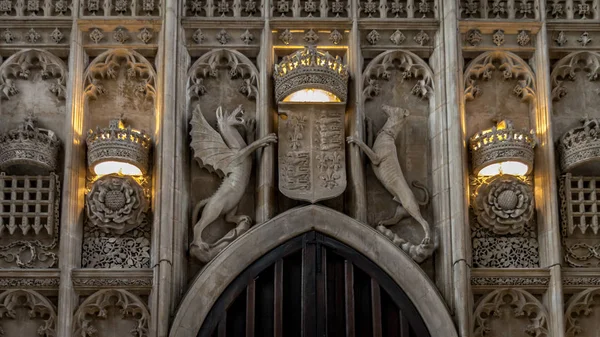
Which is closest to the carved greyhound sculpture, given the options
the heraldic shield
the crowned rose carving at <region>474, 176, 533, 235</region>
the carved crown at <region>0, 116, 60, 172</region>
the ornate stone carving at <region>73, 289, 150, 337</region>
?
the heraldic shield

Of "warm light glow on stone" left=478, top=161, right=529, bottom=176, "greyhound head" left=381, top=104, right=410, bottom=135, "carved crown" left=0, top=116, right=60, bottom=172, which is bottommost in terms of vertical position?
"warm light glow on stone" left=478, top=161, right=529, bottom=176

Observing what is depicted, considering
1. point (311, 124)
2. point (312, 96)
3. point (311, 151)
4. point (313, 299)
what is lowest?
point (313, 299)

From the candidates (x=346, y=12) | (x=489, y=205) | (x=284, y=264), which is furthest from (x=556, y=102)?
(x=284, y=264)

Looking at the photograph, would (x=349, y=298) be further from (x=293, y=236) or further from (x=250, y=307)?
(x=250, y=307)

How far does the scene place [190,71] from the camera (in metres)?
23.4

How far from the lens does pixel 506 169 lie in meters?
22.8

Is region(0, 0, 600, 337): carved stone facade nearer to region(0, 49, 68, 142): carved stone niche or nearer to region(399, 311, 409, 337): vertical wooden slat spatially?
region(0, 49, 68, 142): carved stone niche

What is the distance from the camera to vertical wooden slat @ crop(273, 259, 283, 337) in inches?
858

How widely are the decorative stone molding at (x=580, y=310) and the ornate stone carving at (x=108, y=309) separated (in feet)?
21.2

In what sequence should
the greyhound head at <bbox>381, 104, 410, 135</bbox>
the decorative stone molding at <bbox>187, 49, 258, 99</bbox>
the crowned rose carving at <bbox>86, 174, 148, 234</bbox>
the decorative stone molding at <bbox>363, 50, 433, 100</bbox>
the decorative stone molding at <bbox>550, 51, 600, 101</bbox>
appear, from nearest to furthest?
the crowned rose carving at <bbox>86, 174, 148, 234</bbox>
the greyhound head at <bbox>381, 104, 410, 135</bbox>
the decorative stone molding at <bbox>187, 49, 258, 99</bbox>
the decorative stone molding at <bbox>363, 50, 433, 100</bbox>
the decorative stone molding at <bbox>550, 51, 600, 101</bbox>

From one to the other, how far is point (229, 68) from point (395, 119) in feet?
9.46

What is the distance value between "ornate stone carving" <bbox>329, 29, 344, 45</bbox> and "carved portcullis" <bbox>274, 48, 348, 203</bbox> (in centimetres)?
61

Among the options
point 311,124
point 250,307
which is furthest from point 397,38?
point 250,307

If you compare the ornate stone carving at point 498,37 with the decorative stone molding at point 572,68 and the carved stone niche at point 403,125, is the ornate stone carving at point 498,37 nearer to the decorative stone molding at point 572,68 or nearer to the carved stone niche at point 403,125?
the decorative stone molding at point 572,68
